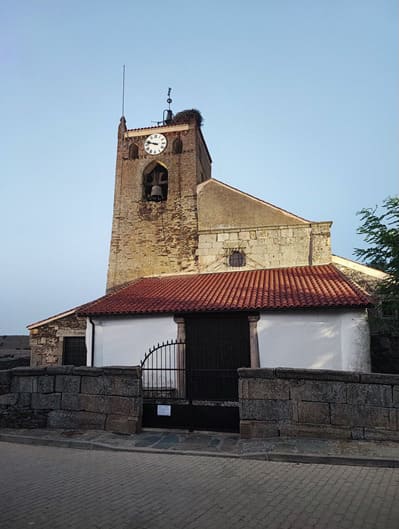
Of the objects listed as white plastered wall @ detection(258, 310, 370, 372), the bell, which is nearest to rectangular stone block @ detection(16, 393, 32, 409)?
white plastered wall @ detection(258, 310, 370, 372)

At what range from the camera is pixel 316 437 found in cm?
655

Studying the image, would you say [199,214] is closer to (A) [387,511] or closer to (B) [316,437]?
(B) [316,437]

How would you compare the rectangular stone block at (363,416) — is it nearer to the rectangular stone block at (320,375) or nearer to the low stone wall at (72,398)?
the rectangular stone block at (320,375)

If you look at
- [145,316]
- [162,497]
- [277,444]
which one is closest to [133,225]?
[145,316]

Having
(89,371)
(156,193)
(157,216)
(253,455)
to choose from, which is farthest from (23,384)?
(156,193)

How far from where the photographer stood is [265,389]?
681cm

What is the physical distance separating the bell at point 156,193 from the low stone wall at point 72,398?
10.2 metres

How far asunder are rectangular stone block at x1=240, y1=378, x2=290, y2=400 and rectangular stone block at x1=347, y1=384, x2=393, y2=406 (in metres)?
1.05

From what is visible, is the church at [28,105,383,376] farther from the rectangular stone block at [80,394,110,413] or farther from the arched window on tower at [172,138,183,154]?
the rectangular stone block at [80,394,110,413]

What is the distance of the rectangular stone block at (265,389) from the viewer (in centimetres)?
675

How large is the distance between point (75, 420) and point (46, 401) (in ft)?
2.56

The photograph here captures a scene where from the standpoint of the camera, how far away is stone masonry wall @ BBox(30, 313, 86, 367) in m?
14.9

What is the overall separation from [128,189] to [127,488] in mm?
14365

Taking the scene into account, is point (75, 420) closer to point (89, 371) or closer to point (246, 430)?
point (89, 371)
